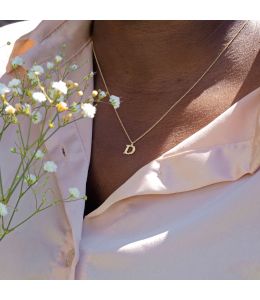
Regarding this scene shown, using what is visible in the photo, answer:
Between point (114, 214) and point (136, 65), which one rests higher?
point (136, 65)

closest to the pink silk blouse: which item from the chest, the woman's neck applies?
the chest

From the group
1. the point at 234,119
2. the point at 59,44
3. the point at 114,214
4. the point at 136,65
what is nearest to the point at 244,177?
the point at 234,119

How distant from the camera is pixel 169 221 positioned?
89 cm

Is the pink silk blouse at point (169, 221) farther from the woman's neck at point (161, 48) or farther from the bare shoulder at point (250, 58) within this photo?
the woman's neck at point (161, 48)

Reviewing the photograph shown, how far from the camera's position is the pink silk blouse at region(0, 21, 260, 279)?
0.84 m

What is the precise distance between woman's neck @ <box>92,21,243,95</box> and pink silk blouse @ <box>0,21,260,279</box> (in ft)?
0.55

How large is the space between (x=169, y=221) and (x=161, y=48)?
1.09 ft

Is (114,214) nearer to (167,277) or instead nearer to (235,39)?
(167,277)

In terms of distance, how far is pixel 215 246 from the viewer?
84cm

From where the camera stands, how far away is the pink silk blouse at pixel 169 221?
84 cm

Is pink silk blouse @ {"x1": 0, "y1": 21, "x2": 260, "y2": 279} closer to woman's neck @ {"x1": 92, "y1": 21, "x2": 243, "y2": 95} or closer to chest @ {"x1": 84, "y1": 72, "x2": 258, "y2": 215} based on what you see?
chest @ {"x1": 84, "y1": 72, "x2": 258, "y2": 215}

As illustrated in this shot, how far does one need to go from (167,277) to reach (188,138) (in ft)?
0.76

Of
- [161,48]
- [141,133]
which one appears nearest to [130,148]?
[141,133]

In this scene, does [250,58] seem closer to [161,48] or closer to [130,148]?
[161,48]
